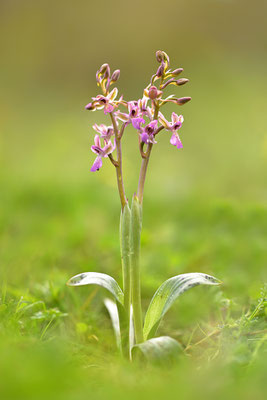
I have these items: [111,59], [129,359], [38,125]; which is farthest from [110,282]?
[111,59]

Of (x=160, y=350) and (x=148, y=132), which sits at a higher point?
(x=148, y=132)

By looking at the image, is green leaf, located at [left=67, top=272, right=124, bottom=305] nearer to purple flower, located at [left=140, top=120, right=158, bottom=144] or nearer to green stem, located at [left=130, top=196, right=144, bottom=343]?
green stem, located at [left=130, top=196, right=144, bottom=343]

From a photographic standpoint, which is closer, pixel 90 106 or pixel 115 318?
pixel 90 106

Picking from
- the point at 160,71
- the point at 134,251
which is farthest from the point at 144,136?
the point at 134,251

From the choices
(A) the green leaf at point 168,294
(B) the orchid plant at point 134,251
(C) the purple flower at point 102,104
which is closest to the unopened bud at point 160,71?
(B) the orchid plant at point 134,251

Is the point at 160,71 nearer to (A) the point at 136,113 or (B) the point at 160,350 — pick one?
(A) the point at 136,113

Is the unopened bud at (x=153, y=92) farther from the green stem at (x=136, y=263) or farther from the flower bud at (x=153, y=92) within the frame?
the green stem at (x=136, y=263)
